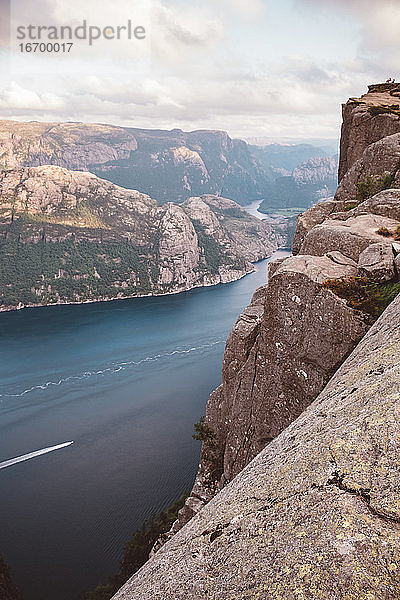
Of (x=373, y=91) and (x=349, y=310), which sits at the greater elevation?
(x=373, y=91)

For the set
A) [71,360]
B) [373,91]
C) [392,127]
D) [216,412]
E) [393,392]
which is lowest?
[71,360]

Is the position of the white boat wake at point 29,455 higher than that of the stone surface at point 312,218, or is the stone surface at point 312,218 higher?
the stone surface at point 312,218

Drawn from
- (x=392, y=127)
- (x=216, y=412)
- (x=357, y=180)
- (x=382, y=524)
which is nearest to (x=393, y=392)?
(x=382, y=524)

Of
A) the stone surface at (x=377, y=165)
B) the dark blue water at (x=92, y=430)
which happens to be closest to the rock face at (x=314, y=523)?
the stone surface at (x=377, y=165)

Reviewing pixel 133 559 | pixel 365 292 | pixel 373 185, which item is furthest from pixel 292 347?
pixel 133 559

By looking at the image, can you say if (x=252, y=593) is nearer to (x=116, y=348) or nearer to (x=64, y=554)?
(x=64, y=554)

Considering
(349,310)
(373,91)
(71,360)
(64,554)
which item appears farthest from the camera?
(71,360)

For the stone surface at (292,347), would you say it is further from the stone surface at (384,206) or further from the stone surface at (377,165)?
Result: the stone surface at (377,165)

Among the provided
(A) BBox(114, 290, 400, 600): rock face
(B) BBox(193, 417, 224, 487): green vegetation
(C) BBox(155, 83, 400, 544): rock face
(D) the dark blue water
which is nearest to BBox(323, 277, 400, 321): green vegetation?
(C) BBox(155, 83, 400, 544): rock face

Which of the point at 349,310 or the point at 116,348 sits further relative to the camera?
the point at 116,348
